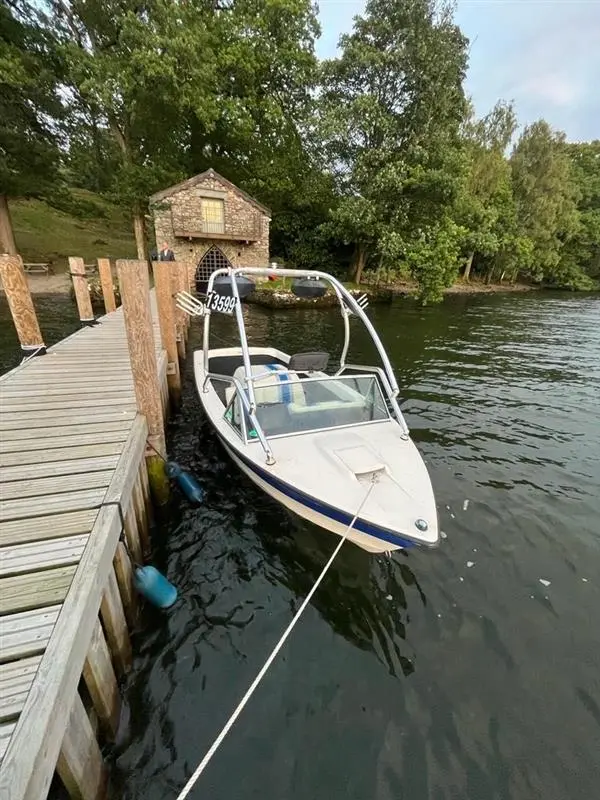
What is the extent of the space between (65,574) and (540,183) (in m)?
43.8

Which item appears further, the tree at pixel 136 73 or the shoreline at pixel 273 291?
the shoreline at pixel 273 291

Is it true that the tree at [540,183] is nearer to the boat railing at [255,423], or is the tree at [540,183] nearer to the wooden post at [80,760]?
the boat railing at [255,423]

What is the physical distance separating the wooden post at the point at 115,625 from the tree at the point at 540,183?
41176mm

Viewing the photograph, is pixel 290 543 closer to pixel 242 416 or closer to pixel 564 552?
pixel 242 416

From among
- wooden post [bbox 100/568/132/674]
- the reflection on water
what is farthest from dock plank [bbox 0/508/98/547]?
the reflection on water

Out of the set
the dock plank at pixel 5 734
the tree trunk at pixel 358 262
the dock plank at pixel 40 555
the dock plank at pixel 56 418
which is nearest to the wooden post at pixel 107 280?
the dock plank at pixel 56 418

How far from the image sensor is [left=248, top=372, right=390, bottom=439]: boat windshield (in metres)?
5.18

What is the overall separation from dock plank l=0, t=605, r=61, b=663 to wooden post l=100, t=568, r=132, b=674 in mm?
565

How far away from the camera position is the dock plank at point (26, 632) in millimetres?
2229

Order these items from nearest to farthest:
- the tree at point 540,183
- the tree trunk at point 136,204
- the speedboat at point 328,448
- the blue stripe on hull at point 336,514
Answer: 1. the blue stripe on hull at point 336,514
2. the speedboat at point 328,448
3. the tree trunk at point 136,204
4. the tree at point 540,183

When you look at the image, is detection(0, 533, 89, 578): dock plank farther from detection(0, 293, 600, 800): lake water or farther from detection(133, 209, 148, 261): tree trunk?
detection(133, 209, 148, 261): tree trunk

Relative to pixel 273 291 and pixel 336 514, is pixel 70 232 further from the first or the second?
pixel 336 514

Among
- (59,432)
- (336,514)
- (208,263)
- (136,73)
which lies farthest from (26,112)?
(336,514)

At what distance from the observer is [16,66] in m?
17.9
